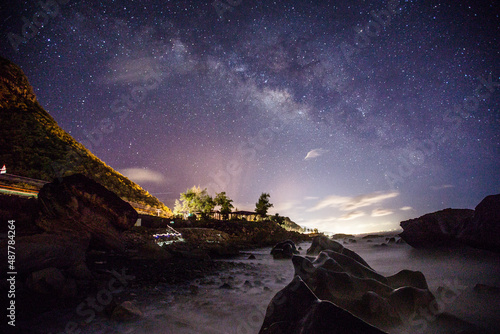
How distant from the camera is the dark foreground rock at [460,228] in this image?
16.2 feet

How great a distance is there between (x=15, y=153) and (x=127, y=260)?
5640 centimetres

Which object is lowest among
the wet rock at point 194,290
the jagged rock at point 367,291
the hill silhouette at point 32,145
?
the wet rock at point 194,290

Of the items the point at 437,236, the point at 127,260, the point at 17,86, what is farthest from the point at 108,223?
the point at 17,86

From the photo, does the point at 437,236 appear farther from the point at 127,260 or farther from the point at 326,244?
the point at 127,260

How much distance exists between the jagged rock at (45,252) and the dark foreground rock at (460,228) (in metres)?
9.89

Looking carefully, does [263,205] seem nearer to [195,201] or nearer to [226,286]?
[195,201]

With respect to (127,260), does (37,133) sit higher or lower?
higher

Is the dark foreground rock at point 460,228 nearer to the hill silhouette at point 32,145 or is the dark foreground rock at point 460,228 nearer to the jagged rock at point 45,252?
the jagged rock at point 45,252

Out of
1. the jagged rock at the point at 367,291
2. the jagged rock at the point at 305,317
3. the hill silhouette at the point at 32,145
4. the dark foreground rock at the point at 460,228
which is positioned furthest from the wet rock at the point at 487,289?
the hill silhouette at the point at 32,145

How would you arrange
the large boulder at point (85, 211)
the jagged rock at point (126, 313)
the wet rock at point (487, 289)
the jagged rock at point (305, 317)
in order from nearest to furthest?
1. the jagged rock at point (305, 317)
2. the jagged rock at point (126, 313)
3. the wet rock at point (487, 289)
4. the large boulder at point (85, 211)

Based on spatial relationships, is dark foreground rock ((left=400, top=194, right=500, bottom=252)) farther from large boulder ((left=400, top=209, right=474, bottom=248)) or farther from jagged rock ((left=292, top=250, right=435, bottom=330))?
jagged rock ((left=292, top=250, right=435, bottom=330))

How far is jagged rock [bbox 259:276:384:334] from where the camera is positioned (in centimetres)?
180

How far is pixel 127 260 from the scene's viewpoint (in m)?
7.71

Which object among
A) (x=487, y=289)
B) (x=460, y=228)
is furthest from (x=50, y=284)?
(x=460, y=228)
